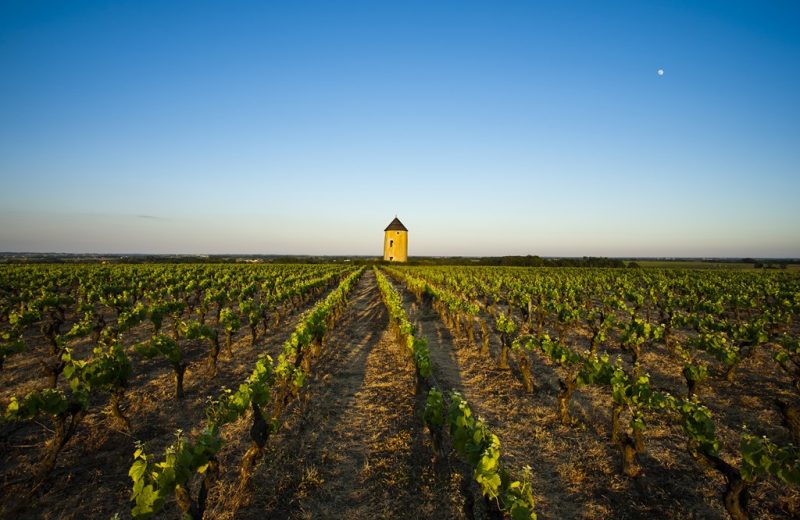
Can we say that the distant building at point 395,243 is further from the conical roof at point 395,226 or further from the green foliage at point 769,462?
the green foliage at point 769,462

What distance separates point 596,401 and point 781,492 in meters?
3.60

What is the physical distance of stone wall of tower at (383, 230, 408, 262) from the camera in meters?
94.3

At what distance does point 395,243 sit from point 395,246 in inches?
31.7

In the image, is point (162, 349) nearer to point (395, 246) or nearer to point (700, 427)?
point (700, 427)

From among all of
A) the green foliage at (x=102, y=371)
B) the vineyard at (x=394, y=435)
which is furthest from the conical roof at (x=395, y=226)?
the green foliage at (x=102, y=371)

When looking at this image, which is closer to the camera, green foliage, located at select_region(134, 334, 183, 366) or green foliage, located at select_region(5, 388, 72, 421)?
green foliage, located at select_region(5, 388, 72, 421)

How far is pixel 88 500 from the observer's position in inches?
215

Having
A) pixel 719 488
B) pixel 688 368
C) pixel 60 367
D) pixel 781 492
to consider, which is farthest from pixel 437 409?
pixel 60 367

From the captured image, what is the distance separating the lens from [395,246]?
9462cm

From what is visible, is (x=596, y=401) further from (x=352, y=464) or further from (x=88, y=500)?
(x=88, y=500)

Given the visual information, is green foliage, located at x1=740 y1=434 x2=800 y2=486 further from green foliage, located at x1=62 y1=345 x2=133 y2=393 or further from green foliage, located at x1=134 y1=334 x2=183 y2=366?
green foliage, located at x1=134 y1=334 x2=183 y2=366

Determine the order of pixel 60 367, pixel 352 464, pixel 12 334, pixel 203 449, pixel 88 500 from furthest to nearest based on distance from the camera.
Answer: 1. pixel 12 334
2. pixel 60 367
3. pixel 352 464
4. pixel 88 500
5. pixel 203 449

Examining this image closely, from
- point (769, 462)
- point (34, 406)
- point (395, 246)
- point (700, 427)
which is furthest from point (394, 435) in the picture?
point (395, 246)

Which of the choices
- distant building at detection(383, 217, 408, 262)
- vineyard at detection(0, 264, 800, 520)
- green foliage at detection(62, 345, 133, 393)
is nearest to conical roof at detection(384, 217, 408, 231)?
distant building at detection(383, 217, 408, 262)
